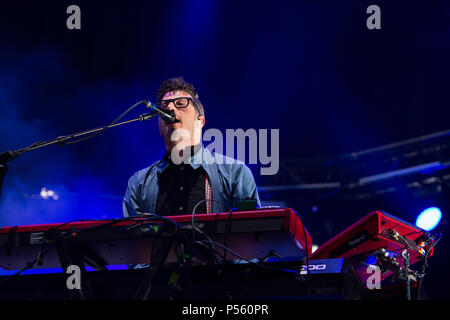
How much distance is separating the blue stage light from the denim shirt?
432 centimetres

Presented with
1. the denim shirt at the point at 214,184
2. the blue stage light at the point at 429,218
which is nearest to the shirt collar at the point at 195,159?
the denim shirt at the point at 214,184

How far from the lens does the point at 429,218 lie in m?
6.56

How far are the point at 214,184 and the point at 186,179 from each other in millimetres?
184

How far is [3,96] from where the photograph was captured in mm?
6230

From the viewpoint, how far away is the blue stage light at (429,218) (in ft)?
21.2

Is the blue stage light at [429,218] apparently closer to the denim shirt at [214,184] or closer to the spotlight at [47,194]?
the denim shirt at [214,184]

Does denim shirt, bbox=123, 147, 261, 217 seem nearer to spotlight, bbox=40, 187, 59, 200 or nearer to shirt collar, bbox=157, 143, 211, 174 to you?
shirt collar, bbox=157, 143, 211, 174

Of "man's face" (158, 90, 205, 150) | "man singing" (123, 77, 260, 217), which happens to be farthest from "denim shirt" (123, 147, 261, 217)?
"man's face" (158, 90, 205, 150)

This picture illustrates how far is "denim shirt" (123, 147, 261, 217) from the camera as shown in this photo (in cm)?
297

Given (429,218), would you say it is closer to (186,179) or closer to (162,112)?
(186,179)

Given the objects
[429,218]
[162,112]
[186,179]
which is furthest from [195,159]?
[429,218]

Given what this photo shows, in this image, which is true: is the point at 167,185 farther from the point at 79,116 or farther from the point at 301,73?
the point at 301,73
